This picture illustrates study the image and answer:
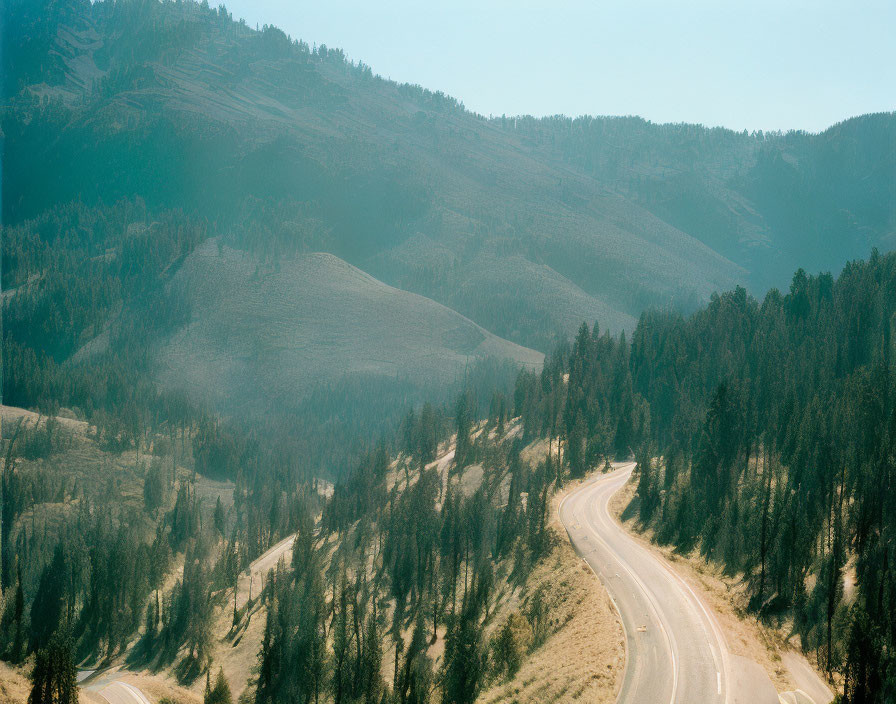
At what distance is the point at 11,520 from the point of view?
163500 mm

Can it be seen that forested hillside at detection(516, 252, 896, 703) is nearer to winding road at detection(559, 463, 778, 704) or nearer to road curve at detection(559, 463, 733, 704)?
winding road at detection(559, 463, 778, 704)

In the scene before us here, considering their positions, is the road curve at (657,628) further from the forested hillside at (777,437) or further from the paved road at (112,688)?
the paved road at (112,688)

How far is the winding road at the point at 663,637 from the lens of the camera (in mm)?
49188

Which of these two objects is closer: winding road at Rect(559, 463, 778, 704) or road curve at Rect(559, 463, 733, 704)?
winding road at Rect(559, 463, 778, 704)

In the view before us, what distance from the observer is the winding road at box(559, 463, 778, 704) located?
49.2 metres

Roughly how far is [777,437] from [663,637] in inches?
2644

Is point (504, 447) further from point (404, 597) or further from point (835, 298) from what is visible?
point (835, 298)

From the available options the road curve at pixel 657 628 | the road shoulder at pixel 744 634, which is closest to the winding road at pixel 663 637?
the road curve at pixel 657 628

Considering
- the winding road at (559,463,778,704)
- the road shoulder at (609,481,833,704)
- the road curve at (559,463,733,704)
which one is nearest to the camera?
the winding road at (559,463,778,704)

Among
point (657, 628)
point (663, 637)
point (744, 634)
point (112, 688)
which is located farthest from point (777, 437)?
point (112, 688)

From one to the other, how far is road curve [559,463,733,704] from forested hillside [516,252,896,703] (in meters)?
8.10

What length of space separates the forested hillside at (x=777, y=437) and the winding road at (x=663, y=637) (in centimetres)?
720

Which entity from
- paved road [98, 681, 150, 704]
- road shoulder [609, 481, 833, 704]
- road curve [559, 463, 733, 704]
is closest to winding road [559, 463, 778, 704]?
road curve [559, 463, 733, 704]

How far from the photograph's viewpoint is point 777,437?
113188mm
